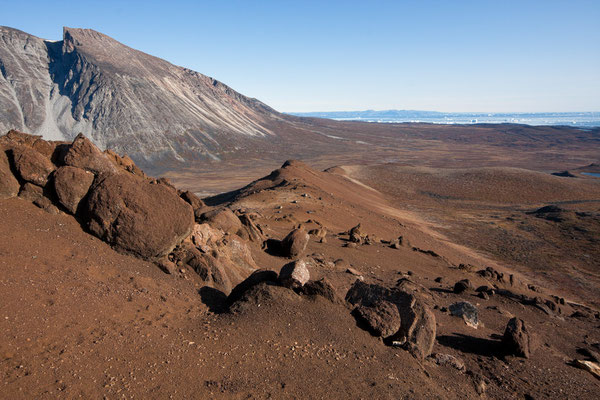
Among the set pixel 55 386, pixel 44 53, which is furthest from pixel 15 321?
pixel 44 53

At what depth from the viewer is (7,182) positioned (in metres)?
7.89

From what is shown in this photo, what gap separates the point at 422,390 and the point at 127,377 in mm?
4462

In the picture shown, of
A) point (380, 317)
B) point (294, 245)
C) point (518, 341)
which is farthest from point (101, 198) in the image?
point (518, 341)

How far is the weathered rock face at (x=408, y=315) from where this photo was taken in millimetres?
7445

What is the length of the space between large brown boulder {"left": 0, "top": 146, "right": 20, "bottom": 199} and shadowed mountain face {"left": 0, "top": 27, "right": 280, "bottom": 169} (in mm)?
60780

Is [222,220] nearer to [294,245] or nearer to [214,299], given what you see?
[294,245]

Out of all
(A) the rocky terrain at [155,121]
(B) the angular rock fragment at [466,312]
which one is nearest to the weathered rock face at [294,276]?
(B) the angular rock fragment at [466,312]

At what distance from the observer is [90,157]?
29.3 feet

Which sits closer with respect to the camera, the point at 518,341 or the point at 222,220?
the point at 518,341

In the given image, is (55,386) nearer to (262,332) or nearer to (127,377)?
(127,377)

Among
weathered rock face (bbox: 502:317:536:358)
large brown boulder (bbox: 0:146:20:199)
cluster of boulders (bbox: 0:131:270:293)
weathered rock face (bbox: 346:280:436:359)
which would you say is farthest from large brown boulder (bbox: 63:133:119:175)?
weathered rock face (bbox: 502:317:536:358)

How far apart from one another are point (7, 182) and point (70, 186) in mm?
1171

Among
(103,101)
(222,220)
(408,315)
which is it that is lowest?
(408,315)

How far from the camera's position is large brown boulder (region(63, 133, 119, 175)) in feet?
28.7
